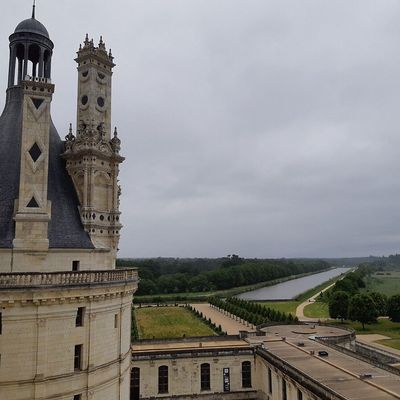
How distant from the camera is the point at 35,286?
2036 centimetres

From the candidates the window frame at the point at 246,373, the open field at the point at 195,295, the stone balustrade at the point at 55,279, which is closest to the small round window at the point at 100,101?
the stone balustrade at the point at 55,279

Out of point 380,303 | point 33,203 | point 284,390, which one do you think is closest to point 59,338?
point 33,203

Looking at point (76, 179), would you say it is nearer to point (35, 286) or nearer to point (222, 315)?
point (35, 286)


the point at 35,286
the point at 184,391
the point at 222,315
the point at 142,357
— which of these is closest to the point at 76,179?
the point at 35,286

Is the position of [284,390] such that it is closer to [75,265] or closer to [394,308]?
[75,265]

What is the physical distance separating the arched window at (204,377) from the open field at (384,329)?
86.9ft

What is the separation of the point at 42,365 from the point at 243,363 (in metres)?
23.3

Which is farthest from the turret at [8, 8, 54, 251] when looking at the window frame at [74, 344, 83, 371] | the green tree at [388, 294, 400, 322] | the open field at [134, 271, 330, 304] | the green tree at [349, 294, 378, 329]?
the open field at [134, 271, 330, 304]

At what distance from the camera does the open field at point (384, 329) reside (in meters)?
56.0

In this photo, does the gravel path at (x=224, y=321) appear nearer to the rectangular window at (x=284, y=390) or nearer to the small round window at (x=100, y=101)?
the rectangular window at (x=284, y=390)

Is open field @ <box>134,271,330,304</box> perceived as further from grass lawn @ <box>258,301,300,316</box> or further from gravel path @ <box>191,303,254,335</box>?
grass lawn @ <box>258,301,300,316</box>

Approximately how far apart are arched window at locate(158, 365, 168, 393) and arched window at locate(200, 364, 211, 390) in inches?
121

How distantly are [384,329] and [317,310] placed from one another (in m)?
23.2

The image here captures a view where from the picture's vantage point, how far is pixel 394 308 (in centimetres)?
6856
